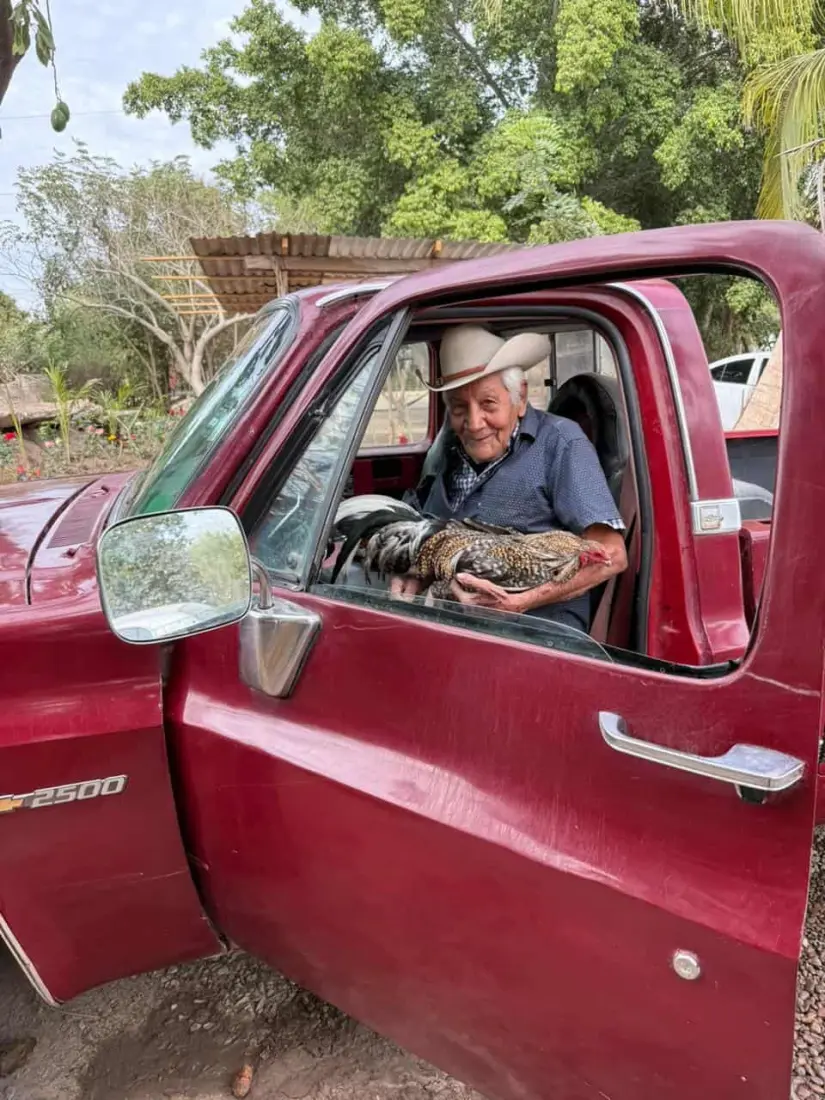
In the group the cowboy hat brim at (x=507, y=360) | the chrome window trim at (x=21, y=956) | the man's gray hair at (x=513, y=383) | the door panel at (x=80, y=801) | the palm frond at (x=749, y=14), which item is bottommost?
the chrome window trim at (x=21, y=956)

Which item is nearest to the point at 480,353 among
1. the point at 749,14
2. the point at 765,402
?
the point at 765,402

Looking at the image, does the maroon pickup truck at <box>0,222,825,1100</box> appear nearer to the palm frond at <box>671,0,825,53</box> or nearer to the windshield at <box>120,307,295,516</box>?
the windshield at <box>120,307,295,516</box>

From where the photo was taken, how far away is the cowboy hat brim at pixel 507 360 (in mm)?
1880

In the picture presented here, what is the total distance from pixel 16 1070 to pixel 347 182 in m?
15.0

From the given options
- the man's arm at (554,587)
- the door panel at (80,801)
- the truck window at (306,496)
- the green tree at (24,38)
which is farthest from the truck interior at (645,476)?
the green tree at (24,38)

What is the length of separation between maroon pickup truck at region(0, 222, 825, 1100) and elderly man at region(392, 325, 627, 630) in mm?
136

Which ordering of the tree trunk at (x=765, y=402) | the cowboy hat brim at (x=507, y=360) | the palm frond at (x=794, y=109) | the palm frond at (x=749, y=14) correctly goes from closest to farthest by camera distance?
the cowboy hat brim at (x=507, y=360)
the tree trunk at (x=765, y=402)
the palm frond at (x=794, y=109)
the palm frond at (x=749, y=14)

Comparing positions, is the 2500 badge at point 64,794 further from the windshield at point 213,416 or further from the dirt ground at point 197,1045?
the dirt ground at point 197,1045

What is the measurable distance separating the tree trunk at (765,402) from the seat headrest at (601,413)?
353cm

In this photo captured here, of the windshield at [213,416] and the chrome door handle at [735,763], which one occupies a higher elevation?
the windshield at [213,416]

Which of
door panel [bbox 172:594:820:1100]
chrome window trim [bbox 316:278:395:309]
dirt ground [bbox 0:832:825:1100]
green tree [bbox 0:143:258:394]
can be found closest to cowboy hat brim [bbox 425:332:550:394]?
chrome window trim [bbox 316:278:395:309]

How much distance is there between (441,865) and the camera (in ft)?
4.01

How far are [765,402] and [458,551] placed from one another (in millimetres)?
4939

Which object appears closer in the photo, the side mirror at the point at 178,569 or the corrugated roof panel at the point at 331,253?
the side mirror at the point at 178,569
